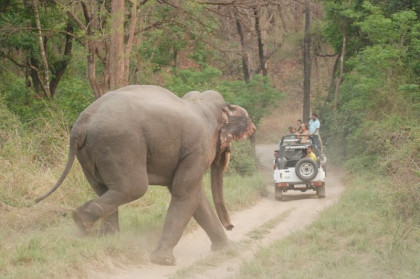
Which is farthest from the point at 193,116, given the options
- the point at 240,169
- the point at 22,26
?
the point at 22,26

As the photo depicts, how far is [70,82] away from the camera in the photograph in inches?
875

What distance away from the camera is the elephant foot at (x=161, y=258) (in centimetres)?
825

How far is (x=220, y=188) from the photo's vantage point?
31.1ft

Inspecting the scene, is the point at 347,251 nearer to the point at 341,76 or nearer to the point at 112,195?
the point at 112,195

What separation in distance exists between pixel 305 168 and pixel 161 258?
8.73 meters

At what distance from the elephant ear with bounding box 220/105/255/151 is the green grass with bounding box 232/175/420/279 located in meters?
1.54

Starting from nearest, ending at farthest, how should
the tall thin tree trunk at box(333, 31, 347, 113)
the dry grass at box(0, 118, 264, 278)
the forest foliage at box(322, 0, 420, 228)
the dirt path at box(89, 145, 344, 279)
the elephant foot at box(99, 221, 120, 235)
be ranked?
the dry grass at box(0, 118, 264, 278), the dirt path at box(89, 145, 344, 279), the elephant foot at box(99, 221, 120, 235), the forest foliage at box(322, 0, 420, 228), the tall thin tree trunk at box(333, 31, 347, 113)

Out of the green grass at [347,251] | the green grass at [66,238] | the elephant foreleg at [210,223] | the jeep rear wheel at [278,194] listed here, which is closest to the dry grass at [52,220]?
the green grass at [66,238]

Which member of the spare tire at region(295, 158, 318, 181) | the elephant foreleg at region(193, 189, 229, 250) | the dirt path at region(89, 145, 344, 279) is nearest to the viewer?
the dirt path at region(89, 145, 344, 279)

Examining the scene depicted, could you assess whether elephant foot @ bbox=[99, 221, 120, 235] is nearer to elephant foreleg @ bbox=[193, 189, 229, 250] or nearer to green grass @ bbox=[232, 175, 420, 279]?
elephant foreleg @ bbox=[193, 189, 229, 250]

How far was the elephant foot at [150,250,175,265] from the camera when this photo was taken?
8250 mm

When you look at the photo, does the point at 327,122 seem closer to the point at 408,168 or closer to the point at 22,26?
the point at 22,26

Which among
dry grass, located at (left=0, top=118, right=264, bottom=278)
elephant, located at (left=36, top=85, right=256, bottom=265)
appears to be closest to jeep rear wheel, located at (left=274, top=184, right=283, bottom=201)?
dry grass, located at (left=0, top=118, right=264, bottom=278)

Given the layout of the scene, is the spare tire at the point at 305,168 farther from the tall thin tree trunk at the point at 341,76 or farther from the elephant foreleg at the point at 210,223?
the tall thin tree trunk at the point at 341,76
